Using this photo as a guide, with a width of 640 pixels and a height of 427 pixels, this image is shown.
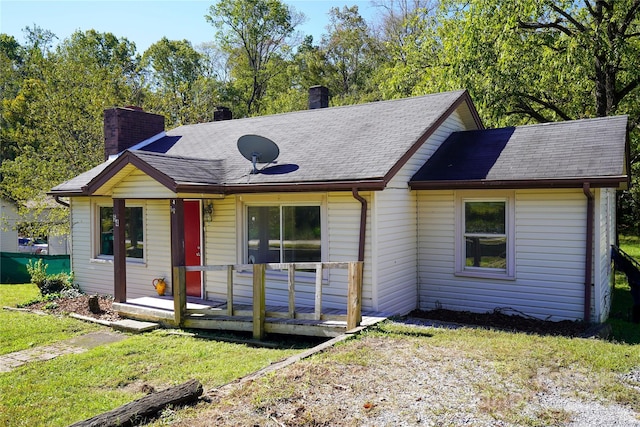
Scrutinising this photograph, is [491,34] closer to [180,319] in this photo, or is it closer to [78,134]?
[180,319]

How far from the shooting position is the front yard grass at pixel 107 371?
5.75 metres

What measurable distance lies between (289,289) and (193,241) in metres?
3.67

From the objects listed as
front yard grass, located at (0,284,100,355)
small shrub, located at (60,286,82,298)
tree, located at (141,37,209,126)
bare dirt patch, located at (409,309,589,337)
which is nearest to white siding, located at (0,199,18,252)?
small shrub, located at (60,286,82,298)

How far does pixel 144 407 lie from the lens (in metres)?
4.60

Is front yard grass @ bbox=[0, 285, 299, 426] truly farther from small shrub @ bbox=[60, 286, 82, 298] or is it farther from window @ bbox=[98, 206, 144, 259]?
small shrub @ bbox=[60, 286, 82, 298]

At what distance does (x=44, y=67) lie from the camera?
19.4 m

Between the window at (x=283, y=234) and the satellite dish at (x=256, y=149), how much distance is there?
1060 millimetres

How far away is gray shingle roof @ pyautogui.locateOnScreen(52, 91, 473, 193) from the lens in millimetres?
9148

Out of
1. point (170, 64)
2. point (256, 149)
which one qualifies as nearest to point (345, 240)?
point (256, 149)

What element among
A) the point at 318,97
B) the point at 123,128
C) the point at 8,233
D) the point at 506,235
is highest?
the point at 318,97

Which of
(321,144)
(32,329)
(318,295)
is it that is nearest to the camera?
(318,295)

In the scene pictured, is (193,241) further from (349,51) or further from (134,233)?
(349,51)

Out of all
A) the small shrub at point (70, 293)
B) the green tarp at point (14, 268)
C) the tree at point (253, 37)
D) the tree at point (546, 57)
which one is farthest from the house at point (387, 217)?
the tree at point (253, 37)

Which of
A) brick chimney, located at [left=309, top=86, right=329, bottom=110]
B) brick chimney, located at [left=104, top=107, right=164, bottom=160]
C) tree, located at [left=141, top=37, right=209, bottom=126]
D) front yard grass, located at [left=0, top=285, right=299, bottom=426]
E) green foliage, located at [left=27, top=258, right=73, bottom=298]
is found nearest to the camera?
front yard grass, located at [left=0, top=285, right=299, bottom=426]
